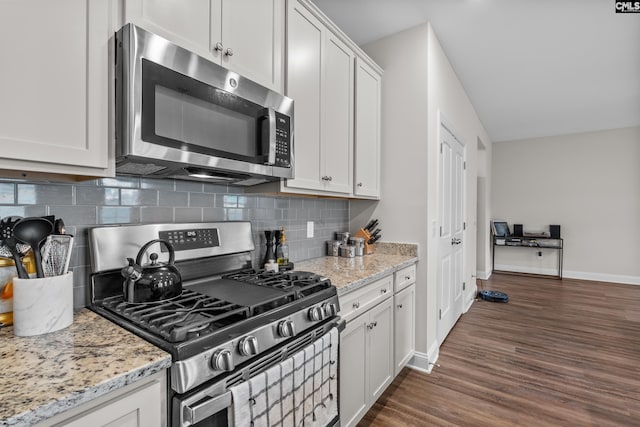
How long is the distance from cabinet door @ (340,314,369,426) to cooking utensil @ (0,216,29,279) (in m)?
1.21

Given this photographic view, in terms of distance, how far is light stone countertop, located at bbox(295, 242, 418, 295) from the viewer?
163 cm

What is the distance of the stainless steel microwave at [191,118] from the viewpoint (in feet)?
3.23

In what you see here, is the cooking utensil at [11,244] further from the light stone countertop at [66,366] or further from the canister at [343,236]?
the canister at [343,236]

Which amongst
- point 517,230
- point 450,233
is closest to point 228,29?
point 450,233

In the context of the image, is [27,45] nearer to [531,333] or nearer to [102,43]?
[102,43]

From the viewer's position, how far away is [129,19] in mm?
1008

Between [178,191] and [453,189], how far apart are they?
273 centimetres

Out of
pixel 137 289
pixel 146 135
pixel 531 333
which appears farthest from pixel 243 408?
pixel 531 333

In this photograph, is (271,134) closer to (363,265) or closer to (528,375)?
(363,265)

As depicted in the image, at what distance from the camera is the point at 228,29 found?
51.6 inches

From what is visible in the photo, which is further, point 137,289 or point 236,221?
point 236,221

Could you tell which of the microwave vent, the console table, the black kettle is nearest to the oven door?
the black kettle

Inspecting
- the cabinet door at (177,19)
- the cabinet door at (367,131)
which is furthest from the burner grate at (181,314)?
the cabinet door at (367,131)

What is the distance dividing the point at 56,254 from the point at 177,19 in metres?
0.90
